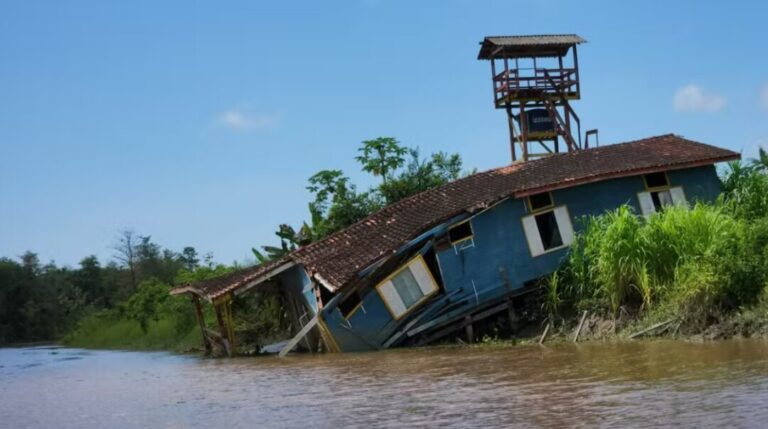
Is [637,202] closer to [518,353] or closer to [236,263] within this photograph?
[518,353]

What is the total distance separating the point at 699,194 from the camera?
21375 mm

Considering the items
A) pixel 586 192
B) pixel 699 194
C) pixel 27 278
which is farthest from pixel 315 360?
pixel 27 278

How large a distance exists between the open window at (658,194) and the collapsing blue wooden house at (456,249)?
3 centimetres

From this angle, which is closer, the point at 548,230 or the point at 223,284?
the point at 548,230

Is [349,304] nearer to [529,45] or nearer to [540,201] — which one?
[540,201]

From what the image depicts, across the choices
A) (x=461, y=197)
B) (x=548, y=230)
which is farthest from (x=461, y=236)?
(x=548, y=230)

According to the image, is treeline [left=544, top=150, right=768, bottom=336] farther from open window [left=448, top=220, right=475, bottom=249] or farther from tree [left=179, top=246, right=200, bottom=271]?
tree [left=179, top=246, right=200, bottom=271]

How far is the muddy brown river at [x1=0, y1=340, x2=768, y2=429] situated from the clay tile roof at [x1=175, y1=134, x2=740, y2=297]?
2.33 m

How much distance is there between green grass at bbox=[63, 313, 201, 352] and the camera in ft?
97.9

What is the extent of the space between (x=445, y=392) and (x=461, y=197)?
9.94m

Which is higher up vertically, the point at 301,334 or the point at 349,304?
the point at 349,304

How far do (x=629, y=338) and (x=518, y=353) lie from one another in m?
2.19

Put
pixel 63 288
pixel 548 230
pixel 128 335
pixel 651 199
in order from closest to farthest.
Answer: pixel 548 230 → pixel 651 199 → pixel 128 335 → pixel 63 288

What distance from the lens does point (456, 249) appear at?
1867 cm
